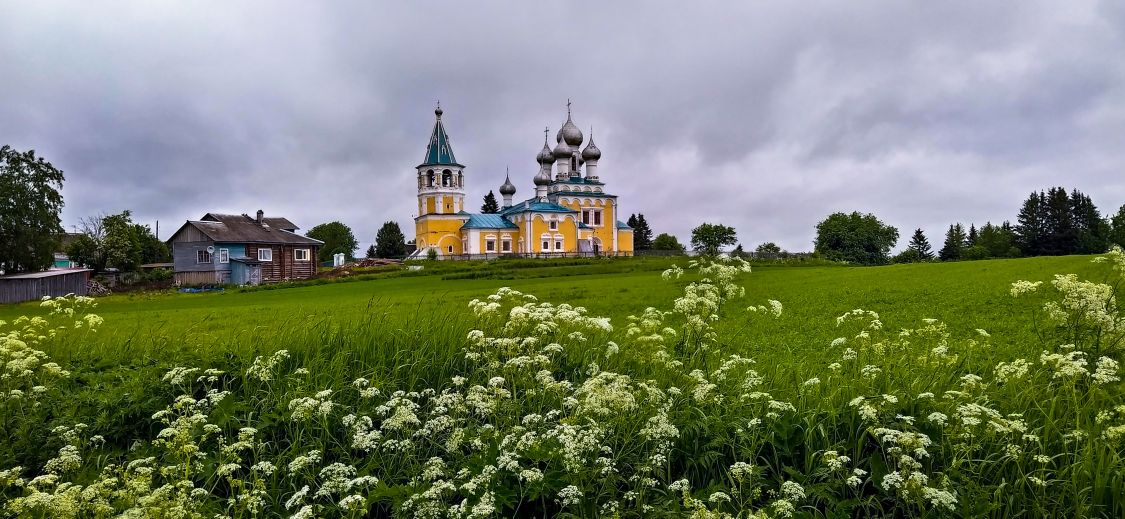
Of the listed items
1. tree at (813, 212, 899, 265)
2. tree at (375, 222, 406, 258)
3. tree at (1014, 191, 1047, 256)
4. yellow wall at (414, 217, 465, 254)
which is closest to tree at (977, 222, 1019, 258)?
tree at (1014, 191, 1047, 256)

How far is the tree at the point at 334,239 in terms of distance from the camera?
9350cm

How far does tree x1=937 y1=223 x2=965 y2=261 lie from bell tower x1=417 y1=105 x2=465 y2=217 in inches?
1983

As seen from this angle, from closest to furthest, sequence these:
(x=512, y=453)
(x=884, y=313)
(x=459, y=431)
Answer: (x=512, y=453) → (x=459, y=431) → (x=884, y=313)

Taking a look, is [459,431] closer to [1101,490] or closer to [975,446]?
[975,446]

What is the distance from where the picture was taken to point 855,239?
2995 inches

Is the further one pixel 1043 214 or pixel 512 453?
pixel 1043 214

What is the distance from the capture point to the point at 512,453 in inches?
141

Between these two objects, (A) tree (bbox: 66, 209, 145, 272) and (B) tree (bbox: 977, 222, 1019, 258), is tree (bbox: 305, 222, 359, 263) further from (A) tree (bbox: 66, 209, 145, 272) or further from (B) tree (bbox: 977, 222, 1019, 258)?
(B) tree (bbox: 977, 222, 1019, 258)

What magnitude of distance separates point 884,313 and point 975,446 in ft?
33.4

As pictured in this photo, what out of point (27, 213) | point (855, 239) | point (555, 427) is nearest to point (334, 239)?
point (27, 213)

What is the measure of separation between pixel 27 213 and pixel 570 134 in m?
50.0

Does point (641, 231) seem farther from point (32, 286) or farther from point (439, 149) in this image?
point (32, 286)

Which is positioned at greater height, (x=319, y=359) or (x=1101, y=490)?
(x=319, y=359)

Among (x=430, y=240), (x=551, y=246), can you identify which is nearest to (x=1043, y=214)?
(x=551, y=246)
